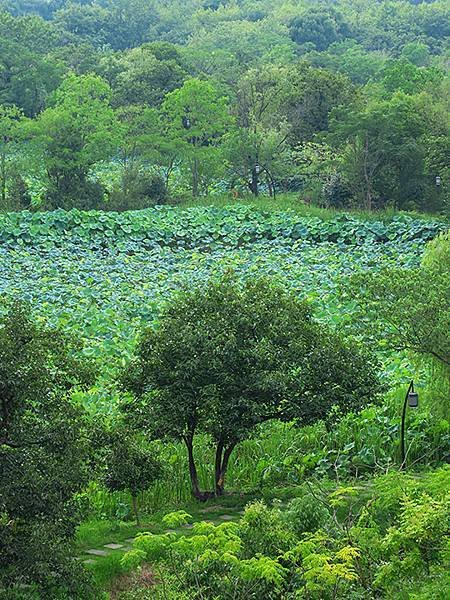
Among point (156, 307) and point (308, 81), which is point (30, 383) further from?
point (308, 81)

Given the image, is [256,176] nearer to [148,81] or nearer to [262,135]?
[262,135]

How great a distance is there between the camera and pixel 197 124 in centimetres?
3647

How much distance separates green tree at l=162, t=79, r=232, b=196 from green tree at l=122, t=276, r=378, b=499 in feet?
77.1

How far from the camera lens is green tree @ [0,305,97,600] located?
8.34 m

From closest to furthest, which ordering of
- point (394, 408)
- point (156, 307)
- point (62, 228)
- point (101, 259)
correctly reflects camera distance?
point (394, 408)
point (156, 307)
point (101, 259)
point (62, 228)

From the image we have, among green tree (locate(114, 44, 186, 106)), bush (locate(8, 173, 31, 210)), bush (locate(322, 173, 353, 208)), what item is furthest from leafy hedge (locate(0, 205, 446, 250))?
green tree (locate(114, 44, 186, 106))

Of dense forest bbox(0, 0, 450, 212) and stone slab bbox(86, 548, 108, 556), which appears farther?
dense forest bbox(0, 0, 450, 212)

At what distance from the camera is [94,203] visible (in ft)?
109

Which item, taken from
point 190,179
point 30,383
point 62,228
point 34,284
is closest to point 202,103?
point 190,179

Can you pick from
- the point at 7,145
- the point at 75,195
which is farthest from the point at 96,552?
the point at 7,145

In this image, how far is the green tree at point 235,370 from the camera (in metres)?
11.6

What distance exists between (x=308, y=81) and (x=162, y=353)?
27.7 meters

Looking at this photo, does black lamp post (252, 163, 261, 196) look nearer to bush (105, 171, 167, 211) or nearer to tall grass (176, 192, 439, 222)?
tall grass (176, 192, 439, 222)

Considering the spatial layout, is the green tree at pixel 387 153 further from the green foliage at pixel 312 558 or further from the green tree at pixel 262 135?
the green foliage at pixel 312 558
